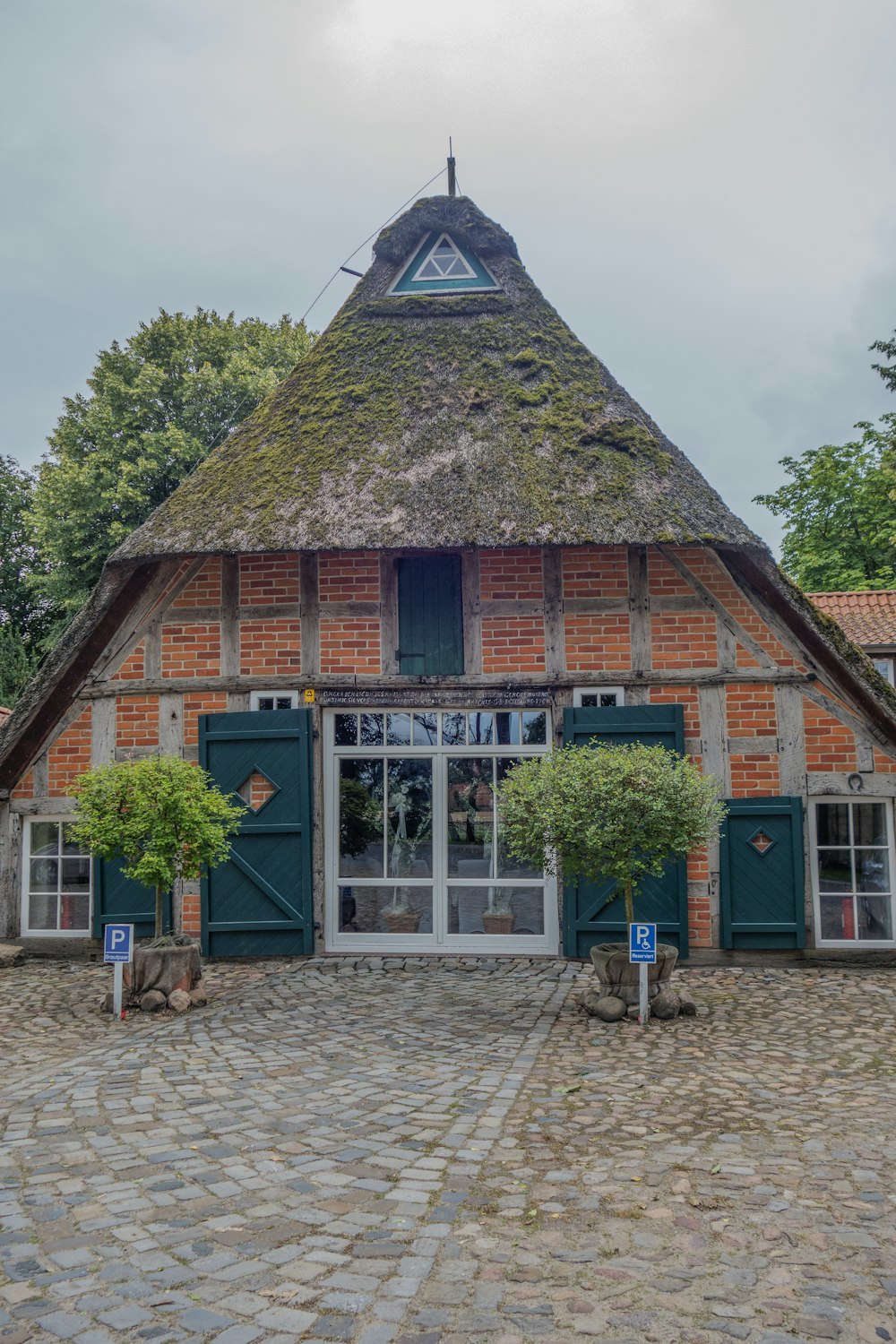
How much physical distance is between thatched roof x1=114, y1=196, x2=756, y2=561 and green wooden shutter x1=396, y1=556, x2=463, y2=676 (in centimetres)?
71

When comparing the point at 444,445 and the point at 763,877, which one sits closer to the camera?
the point at 763,877

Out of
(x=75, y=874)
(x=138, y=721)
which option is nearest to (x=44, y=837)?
(x=75, y=874)

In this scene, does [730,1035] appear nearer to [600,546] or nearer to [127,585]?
[600,546]

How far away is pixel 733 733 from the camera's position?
9.09 m

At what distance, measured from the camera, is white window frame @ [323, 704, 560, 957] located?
30.2ft

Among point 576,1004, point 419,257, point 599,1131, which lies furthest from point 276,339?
point 599,1131

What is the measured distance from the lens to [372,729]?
31.0 feet

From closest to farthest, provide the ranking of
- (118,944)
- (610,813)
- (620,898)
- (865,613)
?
(610,813) < (118,944) < (620,898) < (865,613)

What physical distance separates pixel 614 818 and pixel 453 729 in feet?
9.15

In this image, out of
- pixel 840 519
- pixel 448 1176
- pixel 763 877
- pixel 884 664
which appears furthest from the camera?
pixel 840 519

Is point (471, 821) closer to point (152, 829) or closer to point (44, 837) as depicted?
point (152, 829)

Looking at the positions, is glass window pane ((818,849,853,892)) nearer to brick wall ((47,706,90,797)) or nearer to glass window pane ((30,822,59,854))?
brick wall ((47,706,90,797))

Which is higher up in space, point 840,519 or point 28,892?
point 840,519

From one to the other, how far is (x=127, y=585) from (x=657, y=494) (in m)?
5.18
